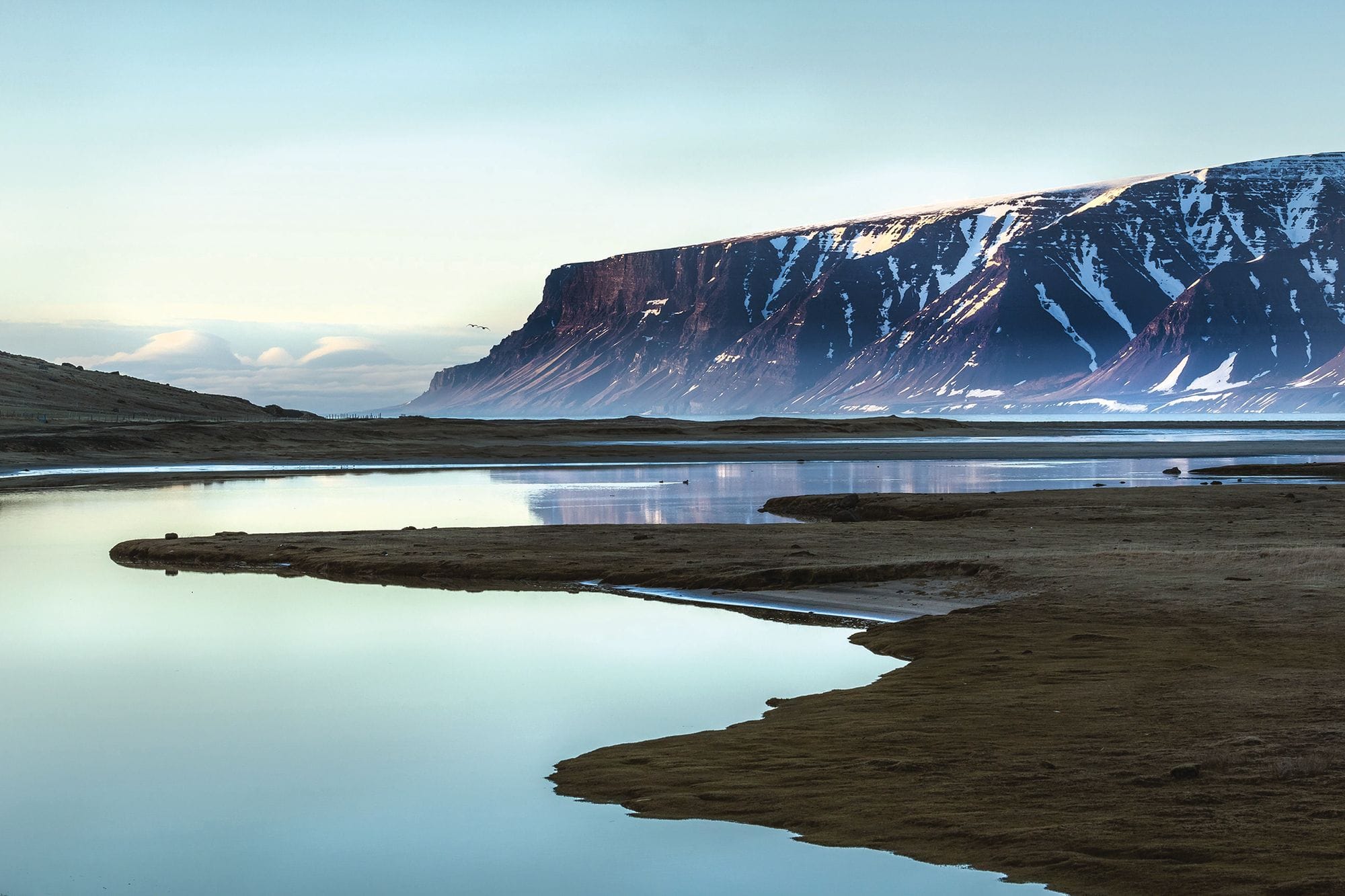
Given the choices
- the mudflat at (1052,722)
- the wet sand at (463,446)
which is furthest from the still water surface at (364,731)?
the wet sand at (463,446)

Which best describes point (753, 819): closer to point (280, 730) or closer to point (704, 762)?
point (704, 762)

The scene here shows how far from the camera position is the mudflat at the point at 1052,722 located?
10883 mm

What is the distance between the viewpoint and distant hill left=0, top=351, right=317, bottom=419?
447ft

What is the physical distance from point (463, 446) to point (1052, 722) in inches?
3827

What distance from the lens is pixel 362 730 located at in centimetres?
1664

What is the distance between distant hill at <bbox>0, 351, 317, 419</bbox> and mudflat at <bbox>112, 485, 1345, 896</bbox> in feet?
346

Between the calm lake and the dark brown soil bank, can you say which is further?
the dark brown soil bank

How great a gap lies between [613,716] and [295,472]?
211 ft

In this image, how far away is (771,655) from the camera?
21.2 meters

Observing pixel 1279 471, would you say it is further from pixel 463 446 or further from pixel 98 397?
pixel 98 397

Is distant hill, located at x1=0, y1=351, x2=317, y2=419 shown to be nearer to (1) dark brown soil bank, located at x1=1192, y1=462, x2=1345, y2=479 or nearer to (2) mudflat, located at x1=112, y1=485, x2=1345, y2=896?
(1) dark brown soil bank, located at x1=1192, y1=462, x2=1345, y2=479

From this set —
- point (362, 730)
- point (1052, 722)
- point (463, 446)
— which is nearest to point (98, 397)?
point (463, 446)

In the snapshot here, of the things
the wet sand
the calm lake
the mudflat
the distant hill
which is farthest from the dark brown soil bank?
the distant hill

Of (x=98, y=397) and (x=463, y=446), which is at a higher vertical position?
(x=98, y=397)
